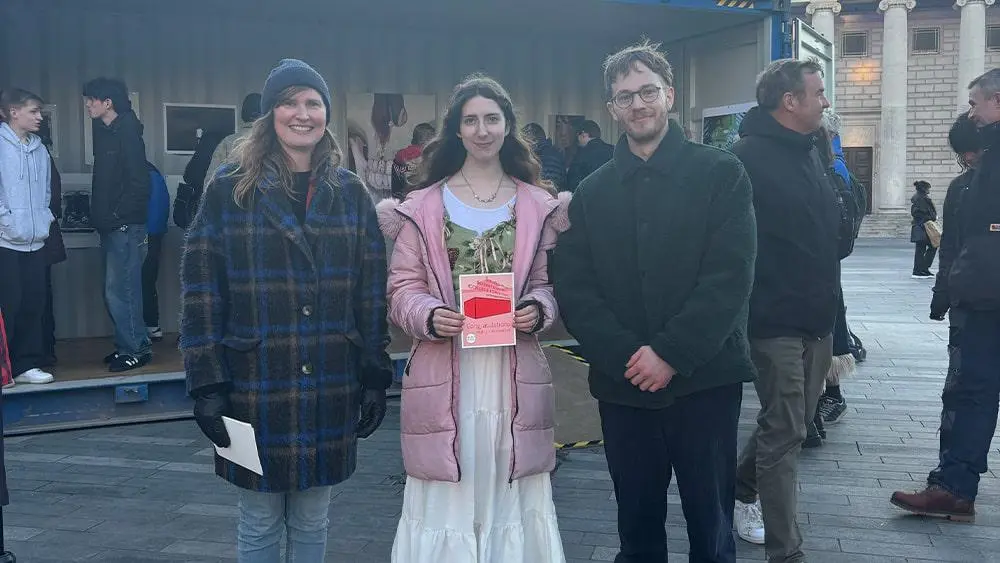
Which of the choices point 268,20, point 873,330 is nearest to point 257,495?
point 268,20

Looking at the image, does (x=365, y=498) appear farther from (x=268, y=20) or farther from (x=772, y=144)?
(x=268, y=20)

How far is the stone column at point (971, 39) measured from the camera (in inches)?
1585

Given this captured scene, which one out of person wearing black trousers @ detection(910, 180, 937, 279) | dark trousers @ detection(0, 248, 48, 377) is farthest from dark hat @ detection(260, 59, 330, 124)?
person wearing black trousers @ detection(910, 180, 937, 279)

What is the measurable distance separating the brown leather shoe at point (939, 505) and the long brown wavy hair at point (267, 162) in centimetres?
349

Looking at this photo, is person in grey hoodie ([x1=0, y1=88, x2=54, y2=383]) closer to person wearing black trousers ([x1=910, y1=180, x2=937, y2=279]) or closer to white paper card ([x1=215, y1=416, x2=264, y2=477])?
white paper card ([x1=215, y1=416, x2=264, y2=477])

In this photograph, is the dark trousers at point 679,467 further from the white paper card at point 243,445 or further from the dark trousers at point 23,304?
the dark trousers at point 23,304

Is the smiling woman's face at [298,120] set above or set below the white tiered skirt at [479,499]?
above

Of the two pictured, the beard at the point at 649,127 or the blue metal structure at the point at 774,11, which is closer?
the beard at the point at 649,127

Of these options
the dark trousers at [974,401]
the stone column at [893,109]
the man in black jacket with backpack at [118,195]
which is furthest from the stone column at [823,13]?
the dark trousers at [974,401]

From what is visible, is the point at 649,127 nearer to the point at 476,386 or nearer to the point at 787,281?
the point at 476,386

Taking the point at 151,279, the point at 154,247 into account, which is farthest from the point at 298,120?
the point at 151,279

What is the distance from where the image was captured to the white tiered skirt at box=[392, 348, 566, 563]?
336cm

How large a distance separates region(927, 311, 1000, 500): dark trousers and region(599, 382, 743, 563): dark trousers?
2115mm

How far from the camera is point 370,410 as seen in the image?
3.30 meters
